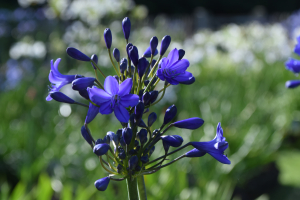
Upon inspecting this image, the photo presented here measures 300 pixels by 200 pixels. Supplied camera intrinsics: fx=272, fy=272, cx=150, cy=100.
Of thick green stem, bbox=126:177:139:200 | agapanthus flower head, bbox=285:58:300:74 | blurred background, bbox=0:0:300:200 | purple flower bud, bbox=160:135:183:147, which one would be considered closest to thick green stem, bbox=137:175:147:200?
thick green stem, bbox=126:177:139:200

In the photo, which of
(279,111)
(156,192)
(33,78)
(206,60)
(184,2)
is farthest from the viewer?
(184,2)

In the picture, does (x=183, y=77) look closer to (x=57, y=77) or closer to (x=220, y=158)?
(x=220, y=158)

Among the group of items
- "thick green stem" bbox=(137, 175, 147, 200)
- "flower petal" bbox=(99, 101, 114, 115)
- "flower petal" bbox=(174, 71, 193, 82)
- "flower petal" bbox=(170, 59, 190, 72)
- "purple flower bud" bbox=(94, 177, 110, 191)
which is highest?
"flower petal" bbox=(170, 59, 190, 72)

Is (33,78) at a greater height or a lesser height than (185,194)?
lesser

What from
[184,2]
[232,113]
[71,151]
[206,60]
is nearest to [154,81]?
[71,151]

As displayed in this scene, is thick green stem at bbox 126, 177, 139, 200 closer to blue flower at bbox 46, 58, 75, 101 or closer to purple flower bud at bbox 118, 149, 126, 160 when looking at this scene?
purple flower bud at bbox 118, 149, 126, 160

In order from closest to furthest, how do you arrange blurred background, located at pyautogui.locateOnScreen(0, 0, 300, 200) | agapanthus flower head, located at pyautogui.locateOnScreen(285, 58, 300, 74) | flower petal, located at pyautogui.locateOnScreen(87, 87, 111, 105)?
flower petal, located at pyautogui.locateOnScreen(87, 87, 111, 105) < agapanthus flower head, located at pyautogui.locateOnScreen(285, 58, 300, 74) < blurred background, located at pyautogui.locateOnScreen(0, 0, 300, 200)

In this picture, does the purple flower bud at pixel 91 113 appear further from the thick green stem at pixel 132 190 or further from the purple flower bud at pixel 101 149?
the thick green stem at pixel 132 190

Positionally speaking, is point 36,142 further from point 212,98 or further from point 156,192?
point 212,98

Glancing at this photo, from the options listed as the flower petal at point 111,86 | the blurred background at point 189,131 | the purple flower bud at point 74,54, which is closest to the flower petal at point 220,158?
the flower petal at point 111,86
